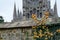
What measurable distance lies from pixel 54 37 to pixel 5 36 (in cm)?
144

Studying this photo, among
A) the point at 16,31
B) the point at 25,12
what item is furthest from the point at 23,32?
the point at 25,12

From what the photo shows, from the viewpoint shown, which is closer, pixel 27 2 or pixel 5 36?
pixel 5 36

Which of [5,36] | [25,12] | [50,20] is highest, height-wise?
[50,20]

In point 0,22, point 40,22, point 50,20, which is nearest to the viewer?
point 40,22

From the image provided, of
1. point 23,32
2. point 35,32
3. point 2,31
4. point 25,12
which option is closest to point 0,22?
point 2,31

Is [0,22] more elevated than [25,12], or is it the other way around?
[0,22]

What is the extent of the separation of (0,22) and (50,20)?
1.56 m

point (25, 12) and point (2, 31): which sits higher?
point (2, 31)

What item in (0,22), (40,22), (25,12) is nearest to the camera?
(40,22)

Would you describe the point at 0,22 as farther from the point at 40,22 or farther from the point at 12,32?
the point at 40,22

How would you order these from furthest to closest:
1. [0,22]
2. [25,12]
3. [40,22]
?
[25,12], [0,22], [40,22]

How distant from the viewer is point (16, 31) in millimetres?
6816

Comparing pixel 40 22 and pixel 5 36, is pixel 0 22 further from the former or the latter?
pixel 40 22

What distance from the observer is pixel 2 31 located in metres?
6.90
